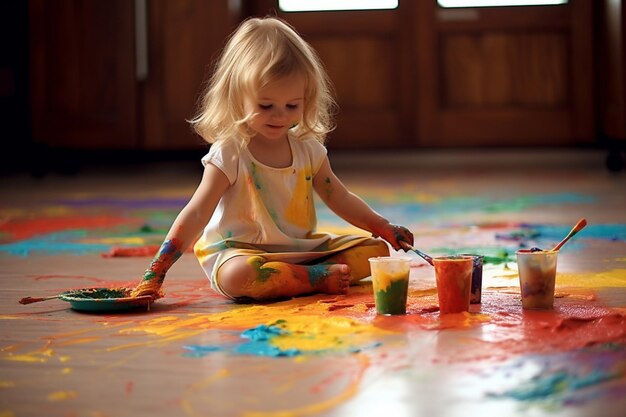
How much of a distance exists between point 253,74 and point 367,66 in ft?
11.3

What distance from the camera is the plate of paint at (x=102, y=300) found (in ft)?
5.27

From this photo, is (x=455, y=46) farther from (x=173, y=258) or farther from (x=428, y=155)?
(x=173, y=258)

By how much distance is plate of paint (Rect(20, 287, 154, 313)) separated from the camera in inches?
63.2

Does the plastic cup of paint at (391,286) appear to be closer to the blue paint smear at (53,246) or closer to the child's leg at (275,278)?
the child's leg at (275,278)

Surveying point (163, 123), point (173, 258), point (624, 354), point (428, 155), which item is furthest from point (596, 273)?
point (428, 155)

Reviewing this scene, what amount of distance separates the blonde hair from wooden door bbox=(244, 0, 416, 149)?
10.7 feet

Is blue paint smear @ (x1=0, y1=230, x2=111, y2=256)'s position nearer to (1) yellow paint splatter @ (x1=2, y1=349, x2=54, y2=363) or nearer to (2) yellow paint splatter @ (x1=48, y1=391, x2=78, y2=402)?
(1) yellow paint splatter @ (x1=2, y1=349, x2=54, y2=363)

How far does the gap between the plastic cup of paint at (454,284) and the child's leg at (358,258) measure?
0.37m

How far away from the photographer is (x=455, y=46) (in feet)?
16.7

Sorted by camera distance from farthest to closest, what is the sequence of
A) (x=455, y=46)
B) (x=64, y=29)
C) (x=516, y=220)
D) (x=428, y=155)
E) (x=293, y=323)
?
(x=428, y=155), (x=455, y=46), (x=64, y=29), (x=516, y=220), (x=293, y=323)

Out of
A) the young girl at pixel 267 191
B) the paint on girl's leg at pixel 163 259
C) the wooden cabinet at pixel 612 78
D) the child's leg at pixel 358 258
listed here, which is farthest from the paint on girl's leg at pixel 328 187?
the wooden cabinet at pixel 612 78

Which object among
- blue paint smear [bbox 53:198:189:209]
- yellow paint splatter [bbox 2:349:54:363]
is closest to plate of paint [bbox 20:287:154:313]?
yellow paint splatter [bbox 2:349:54:363]

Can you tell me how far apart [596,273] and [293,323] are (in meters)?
0.68

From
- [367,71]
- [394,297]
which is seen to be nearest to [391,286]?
[394,297]
